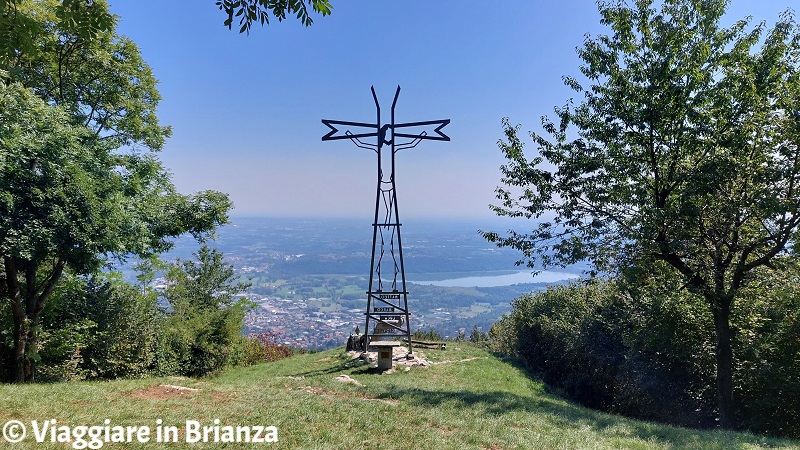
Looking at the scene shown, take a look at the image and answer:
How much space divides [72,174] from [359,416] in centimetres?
758

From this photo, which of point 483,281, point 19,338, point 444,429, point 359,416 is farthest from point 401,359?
point 483,281

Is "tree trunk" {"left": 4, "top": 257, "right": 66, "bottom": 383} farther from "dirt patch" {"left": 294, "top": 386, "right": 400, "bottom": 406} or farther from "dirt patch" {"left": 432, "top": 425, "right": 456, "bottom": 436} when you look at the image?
"dirt patch" {"left": 432, "top": 425, "right": 456, "bottom": 436}

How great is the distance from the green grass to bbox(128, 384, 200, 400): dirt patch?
3 cm

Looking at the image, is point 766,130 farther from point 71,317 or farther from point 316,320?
point 316,320

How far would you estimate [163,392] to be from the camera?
6.89m

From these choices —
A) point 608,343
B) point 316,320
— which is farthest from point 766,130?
point 316,320

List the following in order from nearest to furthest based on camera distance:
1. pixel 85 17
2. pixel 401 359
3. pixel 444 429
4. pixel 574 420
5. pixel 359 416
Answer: pixel 85 17 → pixel 444 429 → pixel 359 416 → pixel 574 420 → pixel 401 359

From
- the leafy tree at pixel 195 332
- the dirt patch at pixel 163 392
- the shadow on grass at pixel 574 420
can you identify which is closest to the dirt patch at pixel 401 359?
the shadow on grass at pixel 574 420

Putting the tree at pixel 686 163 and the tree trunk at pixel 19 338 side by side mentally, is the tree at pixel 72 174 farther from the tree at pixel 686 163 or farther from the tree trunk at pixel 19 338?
the tree at pixel 686 163

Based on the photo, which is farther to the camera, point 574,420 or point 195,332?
point 195,332

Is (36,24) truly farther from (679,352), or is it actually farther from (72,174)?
(679,352)

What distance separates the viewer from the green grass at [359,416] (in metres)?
5.14

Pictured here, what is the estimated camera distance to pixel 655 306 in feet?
32.0

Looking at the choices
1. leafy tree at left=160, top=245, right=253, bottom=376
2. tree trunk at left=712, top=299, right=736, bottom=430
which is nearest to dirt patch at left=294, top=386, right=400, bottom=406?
leafy tree at left=160, top=245, right=253, bottom=376
